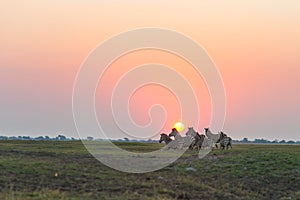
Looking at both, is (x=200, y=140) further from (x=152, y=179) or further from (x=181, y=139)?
(x=152, y=179)

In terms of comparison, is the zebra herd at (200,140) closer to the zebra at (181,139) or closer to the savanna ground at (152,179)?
the zebra at (181,139)

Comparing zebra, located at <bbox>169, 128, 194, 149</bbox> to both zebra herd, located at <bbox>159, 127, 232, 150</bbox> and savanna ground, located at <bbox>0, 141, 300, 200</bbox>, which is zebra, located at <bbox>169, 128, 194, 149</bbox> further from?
savanna ground, located at <bbox>0, 141, 300, 200</bbox>

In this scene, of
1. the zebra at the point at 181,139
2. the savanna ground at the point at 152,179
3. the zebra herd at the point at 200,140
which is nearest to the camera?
the savanna ground at the point at 152,179

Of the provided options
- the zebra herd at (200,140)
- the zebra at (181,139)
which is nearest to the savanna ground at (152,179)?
the zebra herd at (200,140)

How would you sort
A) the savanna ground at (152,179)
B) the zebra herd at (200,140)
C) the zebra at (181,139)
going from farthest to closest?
the zebra at (181,139) < the zebra herd at (200,140) < the savanna ground at (152,179)

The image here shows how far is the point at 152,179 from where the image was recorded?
28.4 m

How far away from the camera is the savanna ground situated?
23.6 metres

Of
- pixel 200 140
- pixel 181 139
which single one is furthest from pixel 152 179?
pixel 181 139

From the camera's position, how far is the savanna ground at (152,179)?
23.6 meters

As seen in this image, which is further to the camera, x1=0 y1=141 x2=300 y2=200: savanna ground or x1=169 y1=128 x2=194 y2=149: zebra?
x1=169 y1=128 x2=194 y2=149: zebra

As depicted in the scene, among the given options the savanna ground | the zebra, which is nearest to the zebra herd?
the zebra

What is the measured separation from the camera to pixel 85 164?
105ft

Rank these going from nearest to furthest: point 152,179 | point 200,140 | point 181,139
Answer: point 152,179 → point 200,140 → point 181,139

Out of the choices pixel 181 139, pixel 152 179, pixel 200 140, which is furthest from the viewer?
pixel 181 139
